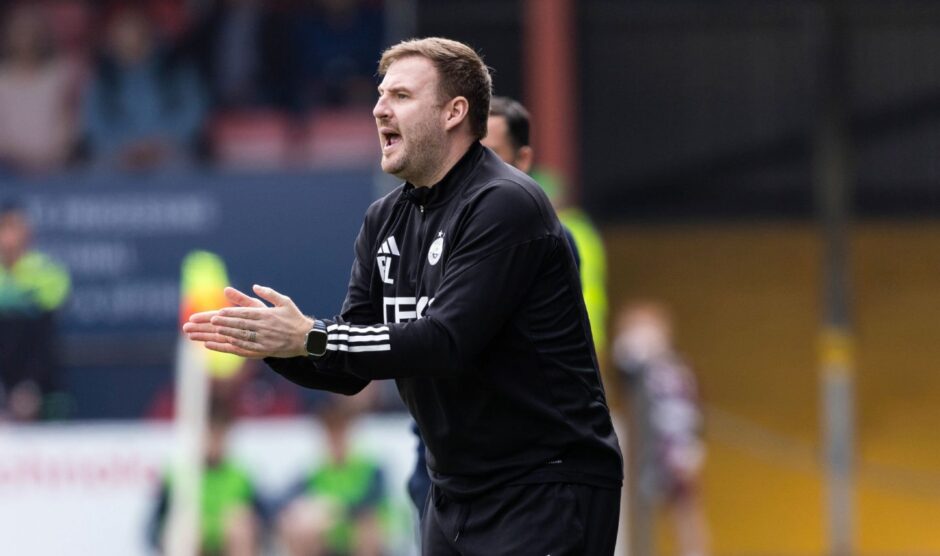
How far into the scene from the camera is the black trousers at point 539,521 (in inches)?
166

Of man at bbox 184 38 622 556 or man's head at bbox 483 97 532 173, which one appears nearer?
man at bbox 184 38 622 556

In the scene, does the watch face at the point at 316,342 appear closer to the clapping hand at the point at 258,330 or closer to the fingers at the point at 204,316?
the clapping hand at the point at 258,330

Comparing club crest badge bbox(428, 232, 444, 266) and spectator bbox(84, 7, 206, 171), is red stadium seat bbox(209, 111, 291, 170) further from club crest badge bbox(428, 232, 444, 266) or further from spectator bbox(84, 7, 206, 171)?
club crest badge bbox(428, 232, 444, 266)

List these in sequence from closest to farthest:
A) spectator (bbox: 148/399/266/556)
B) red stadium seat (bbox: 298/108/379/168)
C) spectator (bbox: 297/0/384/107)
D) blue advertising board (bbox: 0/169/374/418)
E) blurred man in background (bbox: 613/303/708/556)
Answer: spectator (bbox: 148/399/266/556) < blurred man in background (bbox: 613/303/708/556) < blue advertising board (bbox: 0/169/374/418) < red stadium seat (bbox: 298/108/379/168) < spectator (bbox: 297/0/384/107)

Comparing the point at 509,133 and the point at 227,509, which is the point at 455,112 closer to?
the point at 509,133

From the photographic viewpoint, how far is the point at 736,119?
14875mm

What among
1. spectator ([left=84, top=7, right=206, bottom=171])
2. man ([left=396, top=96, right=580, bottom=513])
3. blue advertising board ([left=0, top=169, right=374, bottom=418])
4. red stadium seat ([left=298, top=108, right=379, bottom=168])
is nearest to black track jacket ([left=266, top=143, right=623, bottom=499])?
man ([left=396, top=96, right=580, bottom=513])

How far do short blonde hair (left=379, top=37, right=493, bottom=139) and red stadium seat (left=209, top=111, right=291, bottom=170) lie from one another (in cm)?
866

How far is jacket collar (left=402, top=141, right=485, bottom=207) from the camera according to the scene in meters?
4.33

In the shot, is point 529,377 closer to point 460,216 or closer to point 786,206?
point 460,216

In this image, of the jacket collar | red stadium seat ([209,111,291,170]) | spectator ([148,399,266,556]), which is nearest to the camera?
the jacket collar

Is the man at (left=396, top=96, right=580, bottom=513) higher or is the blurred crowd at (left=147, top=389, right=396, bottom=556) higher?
the man at (left=396, top=96, right=580, bottom=513)

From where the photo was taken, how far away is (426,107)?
427 cm

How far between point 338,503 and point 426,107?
18.5 ft
